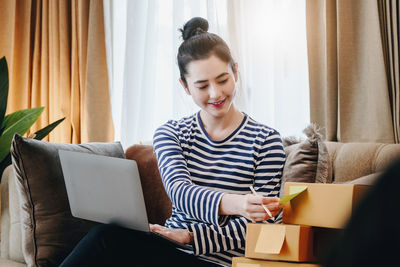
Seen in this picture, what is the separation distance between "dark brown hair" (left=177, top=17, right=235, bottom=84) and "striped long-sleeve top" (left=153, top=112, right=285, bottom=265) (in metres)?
0.22

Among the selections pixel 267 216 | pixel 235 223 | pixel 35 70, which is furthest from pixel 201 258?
pixel 35 70

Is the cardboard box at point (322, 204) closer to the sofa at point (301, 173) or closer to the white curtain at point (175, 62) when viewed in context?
the sofa at point (301, 173)

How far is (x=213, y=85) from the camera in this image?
134cm

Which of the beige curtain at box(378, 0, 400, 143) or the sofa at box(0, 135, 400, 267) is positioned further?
the beige curtain at box(378, 0, 400, 143)

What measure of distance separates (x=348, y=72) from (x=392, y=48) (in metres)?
0.21

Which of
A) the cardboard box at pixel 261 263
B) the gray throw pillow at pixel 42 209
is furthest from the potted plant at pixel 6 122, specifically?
the cardboard box at pixel 261 263

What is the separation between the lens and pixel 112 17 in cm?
282

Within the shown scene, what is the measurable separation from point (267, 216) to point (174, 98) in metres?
1.60

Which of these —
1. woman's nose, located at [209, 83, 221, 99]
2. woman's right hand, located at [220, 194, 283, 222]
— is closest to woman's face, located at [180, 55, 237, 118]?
woman's nose, located at [209, 83, 221, 99]

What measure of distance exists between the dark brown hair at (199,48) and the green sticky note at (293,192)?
0.58m

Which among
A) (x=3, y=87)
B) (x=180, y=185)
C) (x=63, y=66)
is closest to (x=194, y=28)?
(x=180, y=185)

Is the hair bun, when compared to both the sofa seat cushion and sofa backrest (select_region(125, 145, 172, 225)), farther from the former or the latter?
the sofa seat cushion

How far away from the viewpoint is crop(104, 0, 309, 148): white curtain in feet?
7.15

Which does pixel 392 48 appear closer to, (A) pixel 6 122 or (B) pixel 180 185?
(B) pixel 180 185
